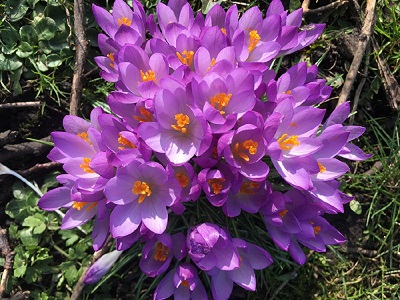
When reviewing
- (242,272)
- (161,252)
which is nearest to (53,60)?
(161,252)

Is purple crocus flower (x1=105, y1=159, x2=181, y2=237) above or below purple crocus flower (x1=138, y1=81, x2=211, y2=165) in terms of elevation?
below

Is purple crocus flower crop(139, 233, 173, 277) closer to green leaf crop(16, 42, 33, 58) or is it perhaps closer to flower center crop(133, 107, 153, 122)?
flower center crop(133, 107, 153, 122)

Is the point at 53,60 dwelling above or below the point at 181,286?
above

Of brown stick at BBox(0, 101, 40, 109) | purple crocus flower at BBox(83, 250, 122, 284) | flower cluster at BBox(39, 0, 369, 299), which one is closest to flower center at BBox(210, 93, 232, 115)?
flower cluster at BBox(39, 0, 369, 299)

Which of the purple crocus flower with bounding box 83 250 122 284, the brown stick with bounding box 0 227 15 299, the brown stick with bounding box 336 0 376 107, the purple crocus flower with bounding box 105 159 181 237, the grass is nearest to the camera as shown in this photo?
the purple crocus flower with bounding box 105 159 181 237

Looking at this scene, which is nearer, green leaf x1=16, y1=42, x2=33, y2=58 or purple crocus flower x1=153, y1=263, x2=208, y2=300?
purple crocus flower x1=153, y1=263, x2=208, y2=300

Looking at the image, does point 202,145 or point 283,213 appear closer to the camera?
point 202,145

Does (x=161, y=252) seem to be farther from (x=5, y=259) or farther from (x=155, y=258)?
(x=5, y=259)
